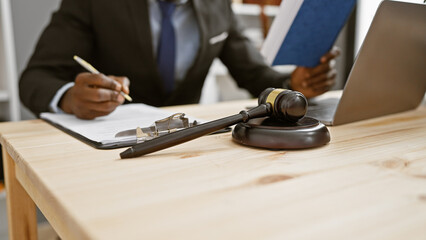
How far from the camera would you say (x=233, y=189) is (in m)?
0.33

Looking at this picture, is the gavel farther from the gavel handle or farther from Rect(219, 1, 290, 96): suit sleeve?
Rect(219, 1, 290, 96): suit sleeve

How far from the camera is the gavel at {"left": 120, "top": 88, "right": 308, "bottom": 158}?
43 cm

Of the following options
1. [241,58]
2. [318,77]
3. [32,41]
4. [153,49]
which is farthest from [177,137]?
[32,41]

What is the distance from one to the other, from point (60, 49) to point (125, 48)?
0.22 meters

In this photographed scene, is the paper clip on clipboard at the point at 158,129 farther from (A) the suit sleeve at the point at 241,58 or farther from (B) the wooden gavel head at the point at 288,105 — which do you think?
(A) the suit sleeve at the point at 241,58

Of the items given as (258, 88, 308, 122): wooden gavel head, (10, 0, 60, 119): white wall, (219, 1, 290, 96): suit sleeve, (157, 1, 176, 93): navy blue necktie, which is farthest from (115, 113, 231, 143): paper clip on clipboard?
(10, 0, 60, 119): white wall

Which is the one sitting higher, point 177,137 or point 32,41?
point 177,137

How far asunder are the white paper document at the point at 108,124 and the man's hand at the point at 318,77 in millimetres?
413

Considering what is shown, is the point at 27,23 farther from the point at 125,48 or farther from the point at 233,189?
the point at 233,189

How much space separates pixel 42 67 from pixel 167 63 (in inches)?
16.5

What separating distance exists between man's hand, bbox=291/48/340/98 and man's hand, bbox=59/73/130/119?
486 mm

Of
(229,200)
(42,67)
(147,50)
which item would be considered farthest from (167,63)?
(229,200)

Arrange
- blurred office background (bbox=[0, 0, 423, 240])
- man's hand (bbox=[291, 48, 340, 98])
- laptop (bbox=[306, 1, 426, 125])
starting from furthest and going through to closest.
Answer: blurred office background (bbox=[0, 0, 423, 240]), man's hand (bbox=[291, 48, 340, 98]), laptop (bbox=[306, 1, 426, 125])

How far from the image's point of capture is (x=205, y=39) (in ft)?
4.34
